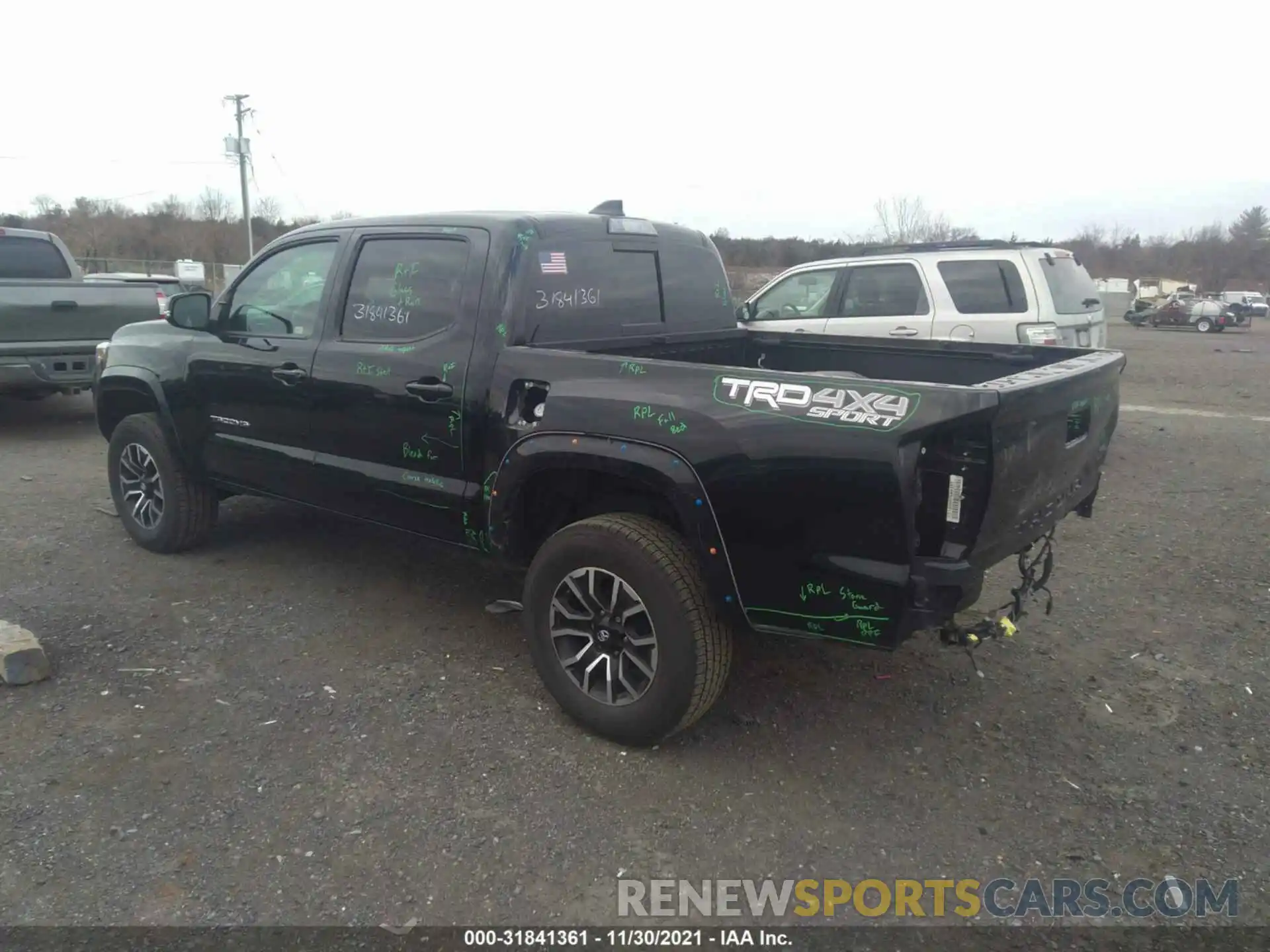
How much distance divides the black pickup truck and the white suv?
3916mm

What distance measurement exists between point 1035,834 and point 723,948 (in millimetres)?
1135

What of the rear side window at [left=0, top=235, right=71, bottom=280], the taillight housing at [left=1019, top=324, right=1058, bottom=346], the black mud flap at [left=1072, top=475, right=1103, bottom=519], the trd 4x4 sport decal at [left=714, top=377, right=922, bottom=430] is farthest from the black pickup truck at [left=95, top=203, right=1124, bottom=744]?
the rear side window at [left=0, top=235, right=71, bottom=280]

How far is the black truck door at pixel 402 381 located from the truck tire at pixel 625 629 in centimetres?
62

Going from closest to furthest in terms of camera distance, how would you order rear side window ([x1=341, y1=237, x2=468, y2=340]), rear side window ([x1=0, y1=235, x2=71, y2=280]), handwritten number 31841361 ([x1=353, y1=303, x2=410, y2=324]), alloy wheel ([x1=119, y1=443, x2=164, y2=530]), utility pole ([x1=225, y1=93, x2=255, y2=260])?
rear side window ([x1=341, y1=237, x2=468, y2=340])
handwritten number 31841361 ([x1=353, y1=303, x2=410, y2=324])
alloy wheel ([x1=119, y1=443, x2=164, y2=530])
rear side window ([x1=0, y1=235, x2=71, y2=280])
utility pole ([x1=225, y1=93, x2=255, y2=260])

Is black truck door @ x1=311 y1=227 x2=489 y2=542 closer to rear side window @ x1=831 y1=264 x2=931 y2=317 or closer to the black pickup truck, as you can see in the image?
the black pickup truck

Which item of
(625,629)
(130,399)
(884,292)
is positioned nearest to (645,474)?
(625,629)

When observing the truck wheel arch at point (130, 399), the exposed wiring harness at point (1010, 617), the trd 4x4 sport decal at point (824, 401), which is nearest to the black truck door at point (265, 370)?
the truck wheel arch at point (130, 399)

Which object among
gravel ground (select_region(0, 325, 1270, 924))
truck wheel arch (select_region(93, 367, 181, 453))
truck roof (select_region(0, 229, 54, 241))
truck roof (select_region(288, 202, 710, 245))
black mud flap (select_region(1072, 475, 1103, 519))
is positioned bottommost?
gravel ground (select_region(0, 325, 1270, 924))

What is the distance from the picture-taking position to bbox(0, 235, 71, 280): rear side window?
899 cm

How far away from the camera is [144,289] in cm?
890

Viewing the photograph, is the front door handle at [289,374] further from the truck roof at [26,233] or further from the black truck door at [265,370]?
the truck roof at [26,233]

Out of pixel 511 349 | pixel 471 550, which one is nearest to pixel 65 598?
pixel 471 550

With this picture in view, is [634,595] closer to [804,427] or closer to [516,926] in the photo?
[804,427]

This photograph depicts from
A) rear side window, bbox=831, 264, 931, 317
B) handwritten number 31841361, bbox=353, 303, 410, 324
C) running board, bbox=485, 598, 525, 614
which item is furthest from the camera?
rear side window, bbox=831, 264, 931, 317
